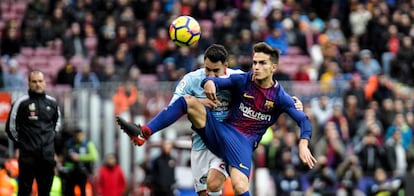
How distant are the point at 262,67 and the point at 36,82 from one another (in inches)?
136

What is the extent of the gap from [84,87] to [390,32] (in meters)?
8.10

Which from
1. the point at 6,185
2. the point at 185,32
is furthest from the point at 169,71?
the point at 185,32

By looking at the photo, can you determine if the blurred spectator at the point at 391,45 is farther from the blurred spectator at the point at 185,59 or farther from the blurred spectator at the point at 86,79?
the blurred spectator at the point at 86,79

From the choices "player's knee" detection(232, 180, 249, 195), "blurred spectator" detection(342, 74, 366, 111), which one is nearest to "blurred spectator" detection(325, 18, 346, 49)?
"blurred spectator" detection(342, 74, 366, 111)

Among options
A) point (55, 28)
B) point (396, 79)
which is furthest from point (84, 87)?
point (396, 79)

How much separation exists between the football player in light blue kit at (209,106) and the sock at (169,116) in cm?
28

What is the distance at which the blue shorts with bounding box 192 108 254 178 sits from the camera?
14.1 meters

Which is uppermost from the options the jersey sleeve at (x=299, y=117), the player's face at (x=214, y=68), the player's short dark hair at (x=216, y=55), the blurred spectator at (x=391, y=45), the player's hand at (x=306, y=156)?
the blurred spectator at (x=391, y=45)

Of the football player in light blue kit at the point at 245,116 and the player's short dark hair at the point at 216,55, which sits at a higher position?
the player's short dark hair at the point at 216,55

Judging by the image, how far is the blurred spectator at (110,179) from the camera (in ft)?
73.7

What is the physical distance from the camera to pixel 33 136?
1577cm

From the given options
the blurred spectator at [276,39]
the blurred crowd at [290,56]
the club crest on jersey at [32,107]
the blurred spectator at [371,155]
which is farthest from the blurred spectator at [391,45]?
the club crest on jersey at [32,107]

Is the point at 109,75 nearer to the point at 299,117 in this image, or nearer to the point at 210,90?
the point at 299,117

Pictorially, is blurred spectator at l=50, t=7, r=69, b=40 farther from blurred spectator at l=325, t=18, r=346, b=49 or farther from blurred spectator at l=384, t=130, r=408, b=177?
blurred spectator at l=384, t=130, r=408, b=177
